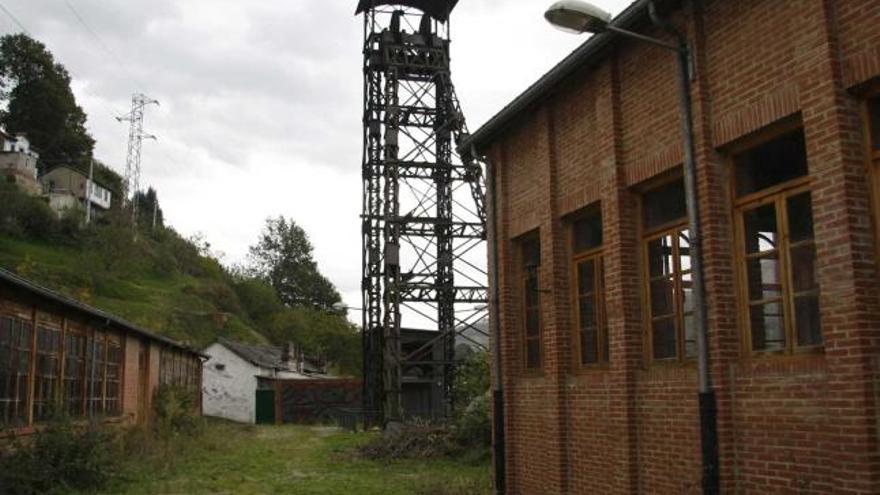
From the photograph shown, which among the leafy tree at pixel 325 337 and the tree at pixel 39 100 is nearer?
the leafy tree at pixel 325 337

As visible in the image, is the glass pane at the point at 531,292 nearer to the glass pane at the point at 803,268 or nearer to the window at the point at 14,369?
the glass pane at the point at 803,268

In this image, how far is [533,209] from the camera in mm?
12000

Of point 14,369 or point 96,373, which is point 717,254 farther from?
point 96,373

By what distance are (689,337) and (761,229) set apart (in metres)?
1.47

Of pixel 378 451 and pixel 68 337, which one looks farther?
pixel 378 451

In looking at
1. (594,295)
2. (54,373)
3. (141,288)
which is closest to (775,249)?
(594,295)

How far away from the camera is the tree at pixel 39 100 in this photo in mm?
80875

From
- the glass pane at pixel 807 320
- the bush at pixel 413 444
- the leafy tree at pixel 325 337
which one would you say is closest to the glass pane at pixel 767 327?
the glass pane at pixel 807 320

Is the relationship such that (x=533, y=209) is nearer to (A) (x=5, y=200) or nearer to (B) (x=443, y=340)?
(B) (x=443, y=340)

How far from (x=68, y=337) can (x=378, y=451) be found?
784 centimetres

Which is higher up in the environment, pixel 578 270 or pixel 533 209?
pixel 533 209

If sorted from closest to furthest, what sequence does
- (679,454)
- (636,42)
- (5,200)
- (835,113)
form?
(835,113) < (679,454) < (636,42) < (5,200)

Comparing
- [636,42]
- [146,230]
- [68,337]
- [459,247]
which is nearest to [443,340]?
[459,247]

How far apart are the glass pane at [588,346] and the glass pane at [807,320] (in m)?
3.54
